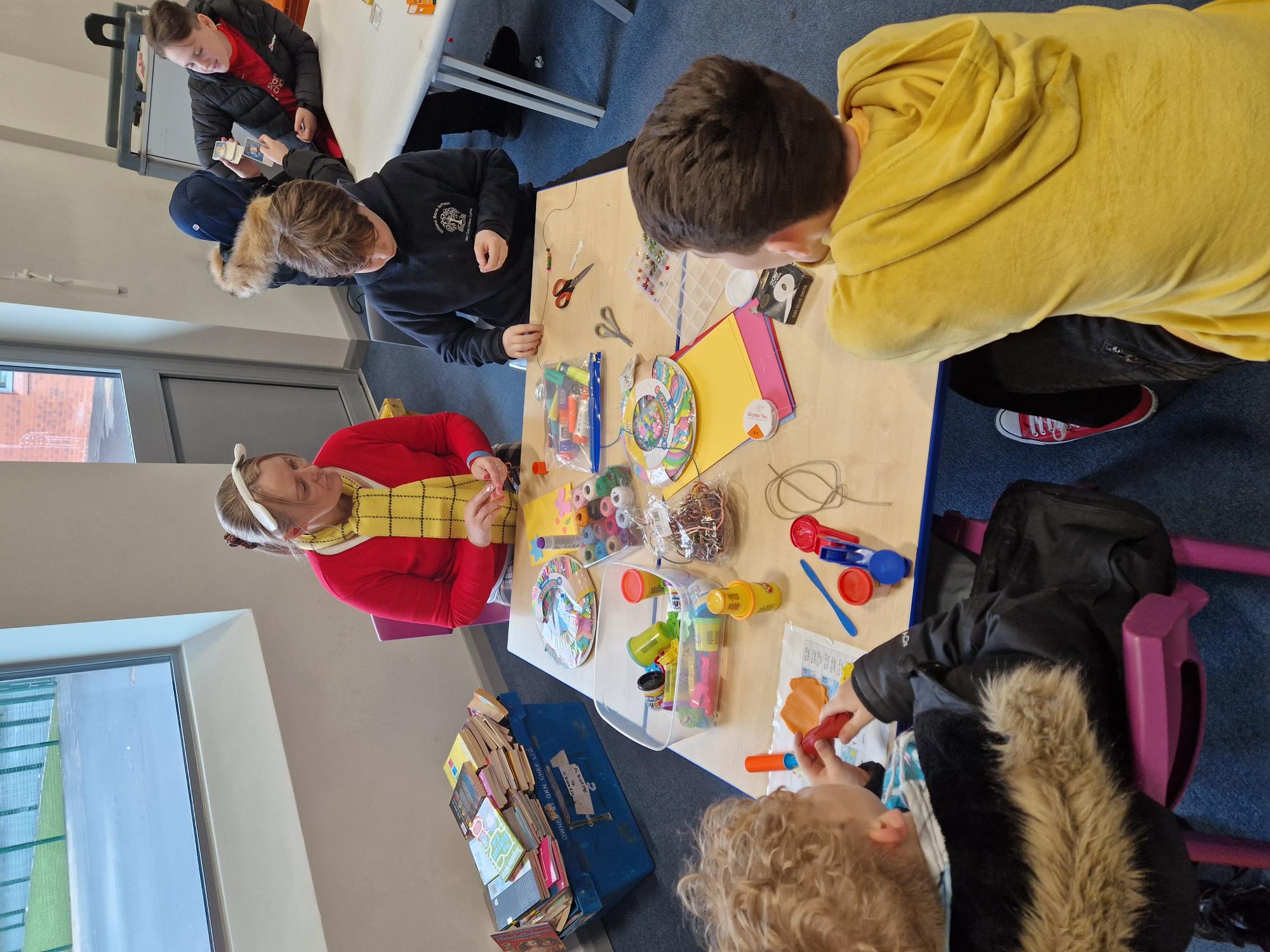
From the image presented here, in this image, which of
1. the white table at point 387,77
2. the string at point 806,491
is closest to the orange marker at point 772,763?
the string at point 806,491

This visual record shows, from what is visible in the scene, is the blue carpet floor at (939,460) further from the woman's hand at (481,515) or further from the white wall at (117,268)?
the woman's hand at (481,515)

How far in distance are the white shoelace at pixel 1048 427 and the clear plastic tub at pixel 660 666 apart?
0.88 metres

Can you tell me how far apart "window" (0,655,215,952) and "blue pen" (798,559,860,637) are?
239cm

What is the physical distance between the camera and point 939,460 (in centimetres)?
189

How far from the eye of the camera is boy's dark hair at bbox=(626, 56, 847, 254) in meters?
0.88

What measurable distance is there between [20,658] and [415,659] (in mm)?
1319

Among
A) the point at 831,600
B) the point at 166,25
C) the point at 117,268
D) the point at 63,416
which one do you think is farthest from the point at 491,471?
the point at 117,268

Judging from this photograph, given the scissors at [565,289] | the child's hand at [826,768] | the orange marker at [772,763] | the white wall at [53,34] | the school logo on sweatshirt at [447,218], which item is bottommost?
the orange marker at [772,763]

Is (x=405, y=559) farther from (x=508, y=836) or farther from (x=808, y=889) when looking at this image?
(x=808, y=889)

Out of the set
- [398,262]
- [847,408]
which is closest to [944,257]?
[847,408]

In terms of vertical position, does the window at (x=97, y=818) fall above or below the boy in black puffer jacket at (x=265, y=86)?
below

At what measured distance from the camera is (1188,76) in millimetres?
727

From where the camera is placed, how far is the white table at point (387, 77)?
207cm

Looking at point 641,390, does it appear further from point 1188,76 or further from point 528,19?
point 528,19
